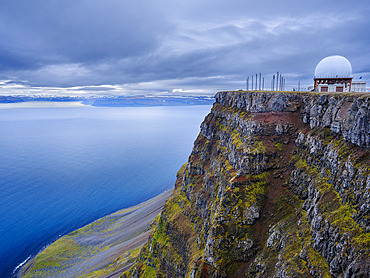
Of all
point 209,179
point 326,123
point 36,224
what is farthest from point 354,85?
point 36,224

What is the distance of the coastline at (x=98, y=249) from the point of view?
86688mm

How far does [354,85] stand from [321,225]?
60.4 metres

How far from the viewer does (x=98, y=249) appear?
102625 millimetres

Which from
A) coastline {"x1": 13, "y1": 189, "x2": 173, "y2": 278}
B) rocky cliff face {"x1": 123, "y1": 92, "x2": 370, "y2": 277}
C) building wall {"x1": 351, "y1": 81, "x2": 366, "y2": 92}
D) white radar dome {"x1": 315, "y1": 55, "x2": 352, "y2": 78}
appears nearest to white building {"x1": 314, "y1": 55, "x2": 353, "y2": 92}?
white radar dome {"x1": 315, "y1": 55, "x2": 352, "y2": 78}

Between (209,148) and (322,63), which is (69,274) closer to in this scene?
(209,148)

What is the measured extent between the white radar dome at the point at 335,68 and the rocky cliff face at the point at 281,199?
1969cm

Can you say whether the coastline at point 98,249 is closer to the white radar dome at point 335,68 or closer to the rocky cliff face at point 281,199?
the rocky cliff face at point 281,199

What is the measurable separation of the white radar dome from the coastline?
97220 millimetres

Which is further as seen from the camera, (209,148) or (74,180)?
(74,180)

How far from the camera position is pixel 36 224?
113 metres

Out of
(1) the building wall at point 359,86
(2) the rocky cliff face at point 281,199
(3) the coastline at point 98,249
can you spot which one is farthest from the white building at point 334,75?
(3) the coastline at point 98,249

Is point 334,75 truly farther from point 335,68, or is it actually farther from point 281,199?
point 281,199

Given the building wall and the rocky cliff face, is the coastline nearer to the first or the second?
the rocky cliff face

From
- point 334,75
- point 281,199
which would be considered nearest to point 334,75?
point 334,75
